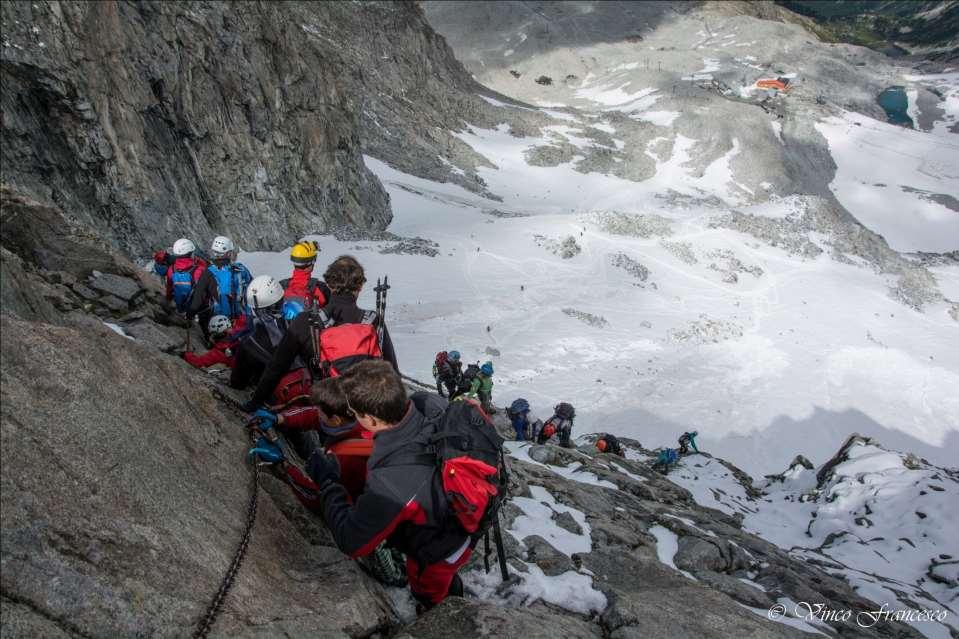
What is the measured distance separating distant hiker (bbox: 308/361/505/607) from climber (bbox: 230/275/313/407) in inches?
83.3

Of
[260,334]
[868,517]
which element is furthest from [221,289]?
[868,517]

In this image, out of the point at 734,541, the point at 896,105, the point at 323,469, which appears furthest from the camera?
the point at 896,105

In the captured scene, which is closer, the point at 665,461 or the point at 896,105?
the point at 665,461

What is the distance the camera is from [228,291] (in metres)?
8.16

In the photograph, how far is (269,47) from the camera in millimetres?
29781

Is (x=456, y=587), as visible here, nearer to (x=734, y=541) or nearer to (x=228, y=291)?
(x=228, y=291)

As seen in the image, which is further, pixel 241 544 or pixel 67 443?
pixel 241 544

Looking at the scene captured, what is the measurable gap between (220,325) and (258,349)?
2468mm

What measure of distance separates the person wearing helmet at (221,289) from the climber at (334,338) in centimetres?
280

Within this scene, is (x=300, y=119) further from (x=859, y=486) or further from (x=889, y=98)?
(x=889, y=98)

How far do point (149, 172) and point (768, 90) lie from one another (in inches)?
3969

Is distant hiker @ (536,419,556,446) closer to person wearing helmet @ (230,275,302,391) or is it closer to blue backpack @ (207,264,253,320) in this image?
blue backpack @ (207,264,253,320)

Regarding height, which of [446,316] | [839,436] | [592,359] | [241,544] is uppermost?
[241,544]

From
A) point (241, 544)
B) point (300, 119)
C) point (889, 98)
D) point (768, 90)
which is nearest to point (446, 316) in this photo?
point (300, 119)
